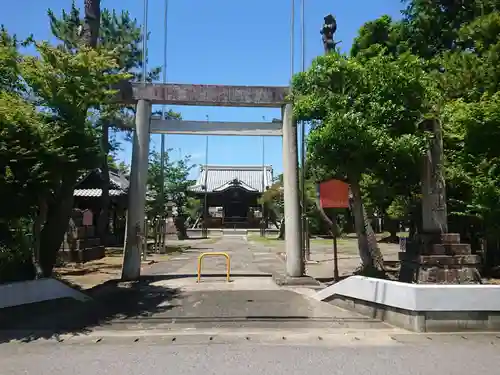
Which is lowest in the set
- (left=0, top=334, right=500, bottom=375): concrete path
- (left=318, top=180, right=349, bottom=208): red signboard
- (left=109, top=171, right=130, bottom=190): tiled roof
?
(left=0, top=334, right=500, bottom=375): concrete path

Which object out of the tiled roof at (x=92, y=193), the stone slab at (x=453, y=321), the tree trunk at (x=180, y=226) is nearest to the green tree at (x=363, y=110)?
the stone slab at (x=453, y=321)

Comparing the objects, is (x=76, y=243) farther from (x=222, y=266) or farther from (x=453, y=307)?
(x=453, y=307)

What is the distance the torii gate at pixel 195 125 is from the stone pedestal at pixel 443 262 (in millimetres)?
3898

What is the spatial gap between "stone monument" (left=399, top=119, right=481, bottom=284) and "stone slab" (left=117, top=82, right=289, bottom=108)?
4.63m

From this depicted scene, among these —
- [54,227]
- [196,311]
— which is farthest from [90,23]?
[196,311]

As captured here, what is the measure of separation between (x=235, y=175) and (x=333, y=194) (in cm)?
5070

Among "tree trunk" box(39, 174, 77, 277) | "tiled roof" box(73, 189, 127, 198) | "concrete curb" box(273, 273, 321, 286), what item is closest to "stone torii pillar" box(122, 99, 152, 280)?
"tree trunk" box(39, 174, 77, 277)

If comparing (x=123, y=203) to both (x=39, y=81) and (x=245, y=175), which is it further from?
(x=245, y=175)

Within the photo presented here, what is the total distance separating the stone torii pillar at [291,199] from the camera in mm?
12992

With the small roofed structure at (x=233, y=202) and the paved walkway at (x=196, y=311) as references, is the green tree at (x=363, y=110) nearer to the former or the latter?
the paved walkway at (x=196, y=311)

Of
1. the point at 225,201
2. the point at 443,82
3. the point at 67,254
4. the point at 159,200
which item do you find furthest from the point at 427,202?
the point at 225,201

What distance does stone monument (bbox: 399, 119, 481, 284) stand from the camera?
371 inches

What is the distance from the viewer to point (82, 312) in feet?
31.2

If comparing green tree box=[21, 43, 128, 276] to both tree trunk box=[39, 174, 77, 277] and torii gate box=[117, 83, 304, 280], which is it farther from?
torii gate box=[117, 83, 304, 280]
